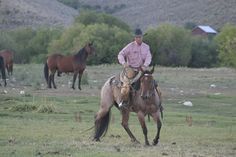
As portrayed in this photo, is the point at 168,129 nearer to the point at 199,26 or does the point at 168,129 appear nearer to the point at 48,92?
the point at 48,92

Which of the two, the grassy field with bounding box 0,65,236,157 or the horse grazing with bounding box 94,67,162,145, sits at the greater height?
the horse grazing with bounding box 94,67,162,145

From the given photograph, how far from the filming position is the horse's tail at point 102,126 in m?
15.4

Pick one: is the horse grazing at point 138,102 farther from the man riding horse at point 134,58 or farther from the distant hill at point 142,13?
the distant hill at point 142,13

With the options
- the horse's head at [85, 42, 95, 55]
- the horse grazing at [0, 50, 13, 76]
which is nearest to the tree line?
the horse grazing at [0, 50, 13, 76]

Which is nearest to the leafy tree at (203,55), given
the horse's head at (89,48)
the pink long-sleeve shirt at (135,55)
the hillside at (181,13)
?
the hillside at (181,13)

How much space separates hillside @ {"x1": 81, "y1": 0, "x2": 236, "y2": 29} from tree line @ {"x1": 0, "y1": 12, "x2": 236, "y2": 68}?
28.3 meters

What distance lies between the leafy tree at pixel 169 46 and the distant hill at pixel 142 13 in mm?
27242

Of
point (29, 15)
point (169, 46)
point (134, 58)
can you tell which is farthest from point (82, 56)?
point (29, 15)

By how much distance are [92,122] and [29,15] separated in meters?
81.8

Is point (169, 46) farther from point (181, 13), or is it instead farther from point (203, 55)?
point (181, 13)

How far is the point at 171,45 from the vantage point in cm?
7731

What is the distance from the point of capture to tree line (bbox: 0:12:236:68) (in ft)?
236

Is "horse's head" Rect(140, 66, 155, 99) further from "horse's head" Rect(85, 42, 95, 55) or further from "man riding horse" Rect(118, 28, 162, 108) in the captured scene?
"horse's head" Rect(85, 42, 95, 55)

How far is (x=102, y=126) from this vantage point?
614 inches
